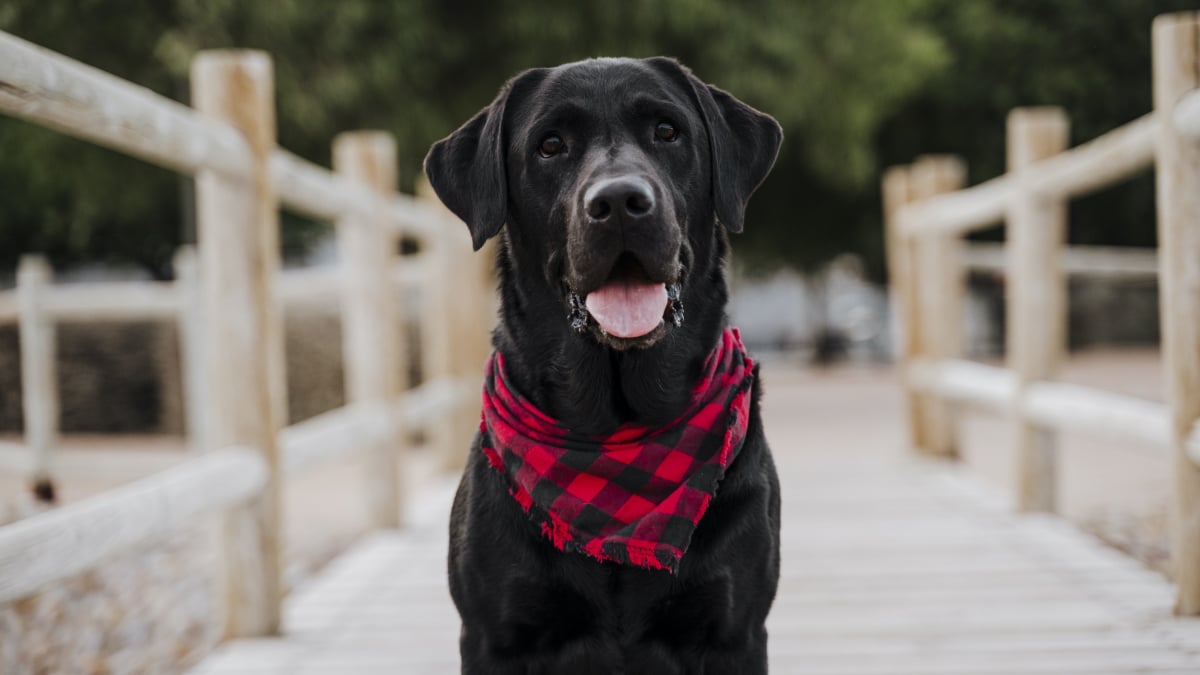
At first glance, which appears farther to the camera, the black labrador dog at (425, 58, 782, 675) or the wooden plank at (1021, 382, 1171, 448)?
the wooden plank at (1021, 382, 1171, 448)

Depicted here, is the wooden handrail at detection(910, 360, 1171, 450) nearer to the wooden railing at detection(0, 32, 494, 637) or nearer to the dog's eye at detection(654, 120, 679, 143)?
the dog's eye at detection(654, 120, 679, 143)

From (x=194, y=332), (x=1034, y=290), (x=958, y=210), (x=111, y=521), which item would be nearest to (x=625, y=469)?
(x=111, y=521)

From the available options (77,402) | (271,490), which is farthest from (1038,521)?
(77,402)

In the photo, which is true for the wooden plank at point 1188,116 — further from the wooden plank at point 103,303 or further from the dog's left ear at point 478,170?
the wooden plank at point 103,303

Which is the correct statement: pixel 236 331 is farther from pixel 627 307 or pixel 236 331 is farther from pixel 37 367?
pixel 37 367

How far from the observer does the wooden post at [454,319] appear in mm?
6062

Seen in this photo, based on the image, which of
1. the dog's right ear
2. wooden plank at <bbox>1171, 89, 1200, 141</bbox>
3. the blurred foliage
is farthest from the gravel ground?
the blurred foliage

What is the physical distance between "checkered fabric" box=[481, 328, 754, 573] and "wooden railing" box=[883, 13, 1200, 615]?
139 centimetres

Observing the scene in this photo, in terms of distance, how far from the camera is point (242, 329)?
9.89 feet

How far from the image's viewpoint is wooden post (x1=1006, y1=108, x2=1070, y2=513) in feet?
14.3

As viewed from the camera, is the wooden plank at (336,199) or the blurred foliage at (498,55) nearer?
the wooden plank at (336,199)

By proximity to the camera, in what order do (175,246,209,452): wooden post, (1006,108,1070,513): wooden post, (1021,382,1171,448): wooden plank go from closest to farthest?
(1021,382,1171,448): wooden plank → (1006,108,1070,513): wooden post → (175,246,209,452): wooden post

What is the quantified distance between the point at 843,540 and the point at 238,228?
2.42m

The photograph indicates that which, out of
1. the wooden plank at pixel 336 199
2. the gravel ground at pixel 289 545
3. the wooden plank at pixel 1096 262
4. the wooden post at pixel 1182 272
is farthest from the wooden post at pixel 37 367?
the wooden plank at pixel 1096 262
